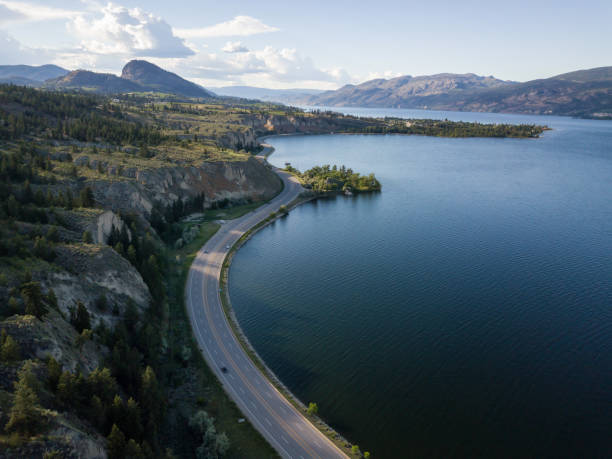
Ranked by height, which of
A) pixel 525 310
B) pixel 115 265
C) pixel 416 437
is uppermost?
pixel 115 265

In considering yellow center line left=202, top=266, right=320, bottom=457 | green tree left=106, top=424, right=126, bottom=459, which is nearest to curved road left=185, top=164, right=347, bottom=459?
yellow center line left=202, top=266, right=320, bottom=457

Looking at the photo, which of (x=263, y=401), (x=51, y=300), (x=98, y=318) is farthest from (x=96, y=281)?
(x=263, y=401)

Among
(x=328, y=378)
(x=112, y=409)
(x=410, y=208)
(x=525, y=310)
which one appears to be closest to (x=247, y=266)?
(x=328, y=378)

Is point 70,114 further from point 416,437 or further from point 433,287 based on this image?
point 416,437

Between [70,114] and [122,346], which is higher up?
[70,114]

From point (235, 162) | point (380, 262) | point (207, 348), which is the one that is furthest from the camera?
point (235, 162)

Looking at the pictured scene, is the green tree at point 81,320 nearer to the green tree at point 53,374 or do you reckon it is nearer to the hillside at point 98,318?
the hillside at point 98,318

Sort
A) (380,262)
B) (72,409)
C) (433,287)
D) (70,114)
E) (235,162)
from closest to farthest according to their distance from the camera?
(72,409) → (433,287) → (380,262) → (235,162) → (70,114)
